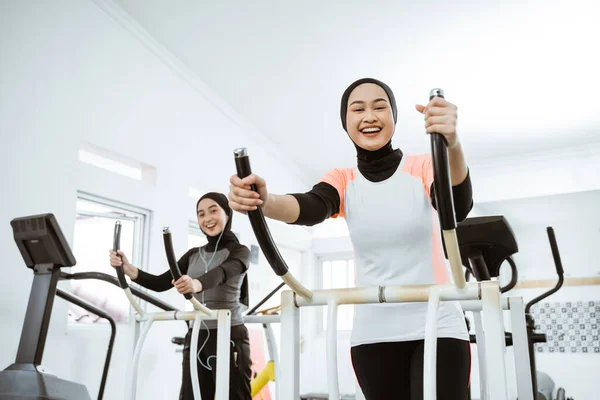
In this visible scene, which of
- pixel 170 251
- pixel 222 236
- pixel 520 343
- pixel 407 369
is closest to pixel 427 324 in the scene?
pixel 407 369

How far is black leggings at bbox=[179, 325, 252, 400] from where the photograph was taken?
2422 mm

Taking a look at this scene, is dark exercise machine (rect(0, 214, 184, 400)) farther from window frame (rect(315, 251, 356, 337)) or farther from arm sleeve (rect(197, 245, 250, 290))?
window frame (rect(315, 251, 356, 337))

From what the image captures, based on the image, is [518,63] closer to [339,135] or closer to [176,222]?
[339,135]

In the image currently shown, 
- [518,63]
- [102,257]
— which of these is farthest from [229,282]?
[518,63]

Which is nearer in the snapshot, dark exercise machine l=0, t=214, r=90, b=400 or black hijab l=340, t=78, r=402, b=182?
black hijab l=340, t=78, r=402, b=182

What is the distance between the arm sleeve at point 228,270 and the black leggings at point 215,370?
0.90 feet

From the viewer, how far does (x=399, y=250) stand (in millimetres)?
1200

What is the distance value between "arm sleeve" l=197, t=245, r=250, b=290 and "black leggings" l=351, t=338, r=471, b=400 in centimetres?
115

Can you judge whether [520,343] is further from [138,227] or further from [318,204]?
[138,227]

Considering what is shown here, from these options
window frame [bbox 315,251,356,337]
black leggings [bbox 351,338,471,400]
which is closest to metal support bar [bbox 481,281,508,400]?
black leggings [bbox 351,338,471,400]

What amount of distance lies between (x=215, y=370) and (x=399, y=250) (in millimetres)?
1566

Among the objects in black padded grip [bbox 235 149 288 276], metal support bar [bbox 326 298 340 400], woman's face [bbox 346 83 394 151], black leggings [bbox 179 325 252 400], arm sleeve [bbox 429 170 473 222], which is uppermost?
woman's face [bbox 346 83 394 151]

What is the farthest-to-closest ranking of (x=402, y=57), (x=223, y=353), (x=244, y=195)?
1. (x=402, y=57)
2. (x=223, y=353)
3. (x=244, y=195)

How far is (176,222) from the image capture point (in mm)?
4191
